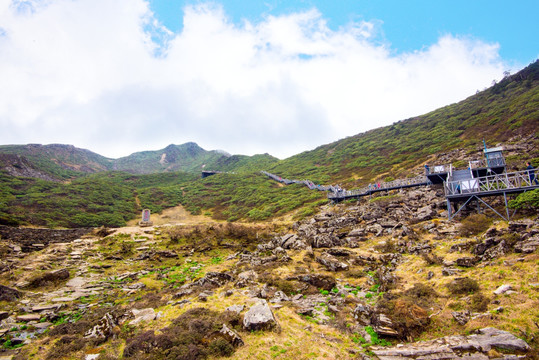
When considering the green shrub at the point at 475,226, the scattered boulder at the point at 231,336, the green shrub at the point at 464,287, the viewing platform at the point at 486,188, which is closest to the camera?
the scattered boulder at the point at 231,336

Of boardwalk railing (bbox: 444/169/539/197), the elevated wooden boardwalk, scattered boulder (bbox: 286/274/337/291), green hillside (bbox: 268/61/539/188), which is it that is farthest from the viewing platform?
green hillside (bbox: 268/61/539/188)

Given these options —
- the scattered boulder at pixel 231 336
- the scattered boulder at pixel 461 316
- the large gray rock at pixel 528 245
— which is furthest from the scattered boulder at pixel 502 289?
the scattered boulder at pixel 231 336

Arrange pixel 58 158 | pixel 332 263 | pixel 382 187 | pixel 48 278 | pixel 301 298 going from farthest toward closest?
pixel 58 158 → pixel 382 187 → pixel 48 278 → pixel 332 263 → pixel 301 298

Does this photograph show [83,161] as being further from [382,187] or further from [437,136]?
[437,136]

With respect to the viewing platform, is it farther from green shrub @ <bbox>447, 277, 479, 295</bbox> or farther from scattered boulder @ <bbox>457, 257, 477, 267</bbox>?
green shrub @ <bbox>447, 277, 479, 295</bbox>

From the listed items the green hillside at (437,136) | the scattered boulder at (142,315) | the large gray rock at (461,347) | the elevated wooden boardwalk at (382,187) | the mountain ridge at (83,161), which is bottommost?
the large gray rock at (461,347)

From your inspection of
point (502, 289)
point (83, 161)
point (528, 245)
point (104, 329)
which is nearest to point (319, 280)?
point (502, 289)

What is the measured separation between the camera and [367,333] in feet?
30.2

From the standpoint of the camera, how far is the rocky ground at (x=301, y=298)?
826 centimetres

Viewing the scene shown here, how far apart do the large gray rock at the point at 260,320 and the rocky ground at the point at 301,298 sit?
5 centimetres

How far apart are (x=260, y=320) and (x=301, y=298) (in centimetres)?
357

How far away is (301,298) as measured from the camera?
500 inches

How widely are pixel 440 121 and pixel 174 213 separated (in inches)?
3239

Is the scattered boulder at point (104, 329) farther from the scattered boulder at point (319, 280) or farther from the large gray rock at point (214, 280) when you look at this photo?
the scattered boulder at point (319, 280)
